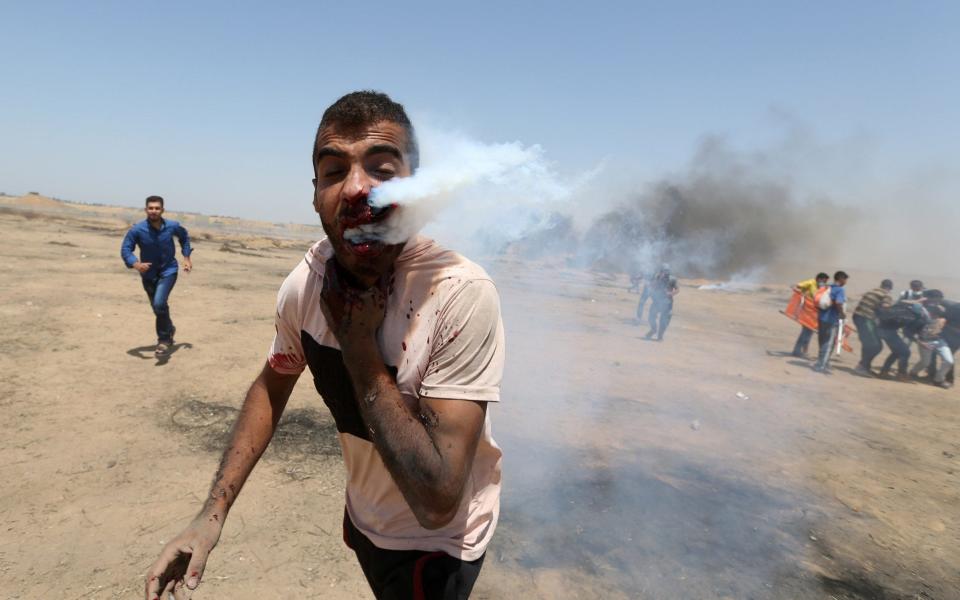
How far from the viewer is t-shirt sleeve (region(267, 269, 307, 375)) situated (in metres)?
1.48

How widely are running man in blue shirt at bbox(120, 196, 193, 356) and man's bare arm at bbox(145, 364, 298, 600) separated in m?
5.58

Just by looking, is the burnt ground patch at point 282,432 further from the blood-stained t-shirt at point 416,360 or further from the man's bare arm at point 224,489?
the blood-stained t-shirt at point 416,360

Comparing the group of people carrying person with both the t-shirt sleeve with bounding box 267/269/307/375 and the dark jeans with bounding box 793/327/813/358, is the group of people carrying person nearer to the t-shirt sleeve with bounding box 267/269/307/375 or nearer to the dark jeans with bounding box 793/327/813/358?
the dark jeans with bounding box 793/327/813/358

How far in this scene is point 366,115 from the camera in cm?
123

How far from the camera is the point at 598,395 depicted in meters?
6.83

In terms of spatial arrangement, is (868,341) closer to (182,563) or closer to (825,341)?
(825,341)

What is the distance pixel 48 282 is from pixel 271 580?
10.1 metres

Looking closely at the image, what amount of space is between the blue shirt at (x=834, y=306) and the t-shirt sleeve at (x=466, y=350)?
425 inches

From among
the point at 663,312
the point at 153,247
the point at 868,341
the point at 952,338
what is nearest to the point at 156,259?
the point at 153,247

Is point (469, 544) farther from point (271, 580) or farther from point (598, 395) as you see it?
point (598, 395)

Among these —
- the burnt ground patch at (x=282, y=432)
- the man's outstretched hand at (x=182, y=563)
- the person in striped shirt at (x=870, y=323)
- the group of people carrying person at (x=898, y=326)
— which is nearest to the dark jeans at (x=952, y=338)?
the group of people carrying person at (x=898, y=326)

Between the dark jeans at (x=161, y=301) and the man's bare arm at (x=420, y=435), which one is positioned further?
the dark jeans at (x=161, y=301)

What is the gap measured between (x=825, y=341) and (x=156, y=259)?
11.2 m

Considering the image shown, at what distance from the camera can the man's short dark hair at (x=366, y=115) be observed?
1.23m
